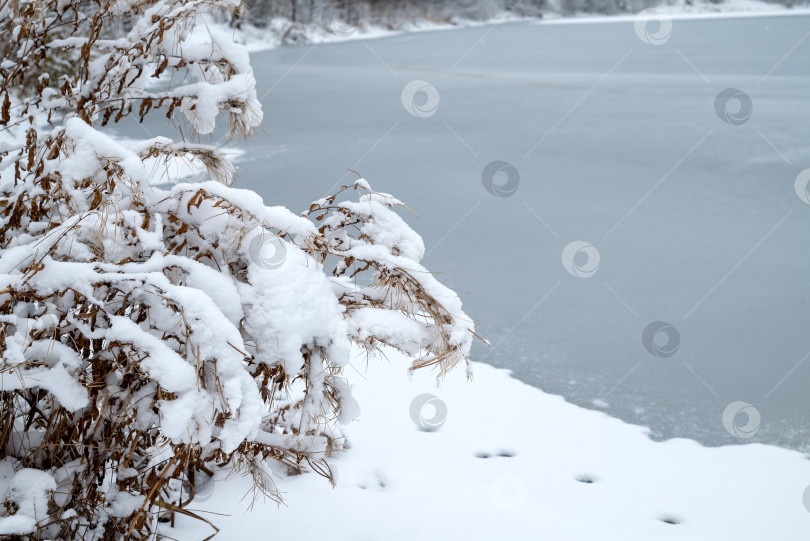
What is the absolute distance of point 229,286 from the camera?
1562 mm

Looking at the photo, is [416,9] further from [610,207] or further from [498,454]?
[498,454]

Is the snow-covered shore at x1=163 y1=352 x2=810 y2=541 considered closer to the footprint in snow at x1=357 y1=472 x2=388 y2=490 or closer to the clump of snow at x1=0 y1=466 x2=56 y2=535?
the footprint in snow at x1=357 y1=472 x2=388 y2=490

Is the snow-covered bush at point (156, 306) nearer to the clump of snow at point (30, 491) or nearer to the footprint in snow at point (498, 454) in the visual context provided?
the clump of snow at point (30, 491)

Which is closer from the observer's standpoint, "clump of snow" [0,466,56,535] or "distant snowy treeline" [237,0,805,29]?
"clump of snow" [0,466,56,535]

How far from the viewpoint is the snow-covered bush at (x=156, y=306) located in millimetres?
1433

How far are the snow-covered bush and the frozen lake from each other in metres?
1.59

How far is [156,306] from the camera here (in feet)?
4.85

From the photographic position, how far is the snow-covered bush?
143cm

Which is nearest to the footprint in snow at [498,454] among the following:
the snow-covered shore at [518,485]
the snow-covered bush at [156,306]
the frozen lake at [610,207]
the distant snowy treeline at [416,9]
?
the snow-covered shore at [518,485]

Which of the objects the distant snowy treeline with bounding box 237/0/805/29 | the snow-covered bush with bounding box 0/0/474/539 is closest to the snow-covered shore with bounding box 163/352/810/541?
the snow-covered bush with bounding box 0/0/474/539

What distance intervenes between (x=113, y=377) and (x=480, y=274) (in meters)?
3.26

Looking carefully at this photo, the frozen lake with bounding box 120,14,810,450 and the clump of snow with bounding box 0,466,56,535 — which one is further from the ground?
the frozen lake with bounding box 120,14,810,450

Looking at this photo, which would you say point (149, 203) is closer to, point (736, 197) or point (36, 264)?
point (36, 264)

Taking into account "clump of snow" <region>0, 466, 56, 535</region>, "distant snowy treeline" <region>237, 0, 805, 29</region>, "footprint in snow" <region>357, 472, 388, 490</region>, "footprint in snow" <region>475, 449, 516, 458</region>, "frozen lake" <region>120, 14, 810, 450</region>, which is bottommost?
"clump of snow" <region>0, 466, 56, 535</region>
